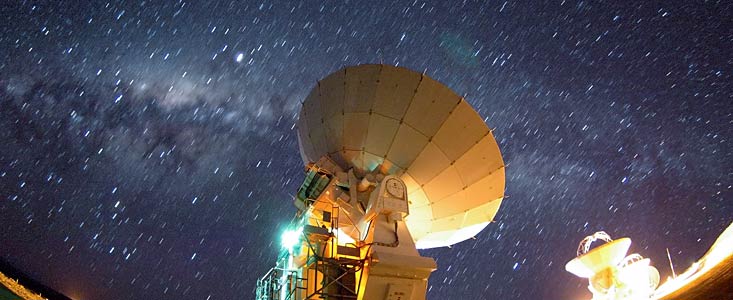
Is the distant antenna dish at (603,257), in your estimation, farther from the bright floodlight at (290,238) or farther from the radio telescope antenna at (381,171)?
the bright floodlight at (290,238)

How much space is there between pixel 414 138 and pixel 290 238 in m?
4.98

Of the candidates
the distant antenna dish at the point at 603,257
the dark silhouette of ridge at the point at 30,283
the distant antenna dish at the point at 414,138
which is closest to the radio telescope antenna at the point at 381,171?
the distant antenna dish at the point at 414,138

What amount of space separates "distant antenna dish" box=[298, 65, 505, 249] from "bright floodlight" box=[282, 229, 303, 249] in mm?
2551

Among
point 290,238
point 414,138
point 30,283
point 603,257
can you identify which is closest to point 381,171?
point 414,138

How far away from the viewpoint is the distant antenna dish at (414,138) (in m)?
15.2

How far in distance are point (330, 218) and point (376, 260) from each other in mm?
2828

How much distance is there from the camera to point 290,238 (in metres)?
15.0

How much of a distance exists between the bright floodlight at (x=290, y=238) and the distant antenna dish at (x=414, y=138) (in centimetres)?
255

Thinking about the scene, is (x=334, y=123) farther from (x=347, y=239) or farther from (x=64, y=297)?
(x=64, y=297)

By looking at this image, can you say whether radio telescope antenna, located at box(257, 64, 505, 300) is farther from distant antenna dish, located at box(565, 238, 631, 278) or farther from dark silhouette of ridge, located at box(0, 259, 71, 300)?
dark silhouette of ridge, located at box(0, 259, 71, 300)

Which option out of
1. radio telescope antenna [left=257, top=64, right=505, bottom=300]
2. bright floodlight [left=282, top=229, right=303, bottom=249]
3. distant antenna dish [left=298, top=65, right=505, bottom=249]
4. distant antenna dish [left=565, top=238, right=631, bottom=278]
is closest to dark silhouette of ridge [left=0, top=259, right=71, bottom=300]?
bright floodlight [left=282, top=229, right=303, bottom=249]

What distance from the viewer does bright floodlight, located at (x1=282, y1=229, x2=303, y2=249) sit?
14.7m

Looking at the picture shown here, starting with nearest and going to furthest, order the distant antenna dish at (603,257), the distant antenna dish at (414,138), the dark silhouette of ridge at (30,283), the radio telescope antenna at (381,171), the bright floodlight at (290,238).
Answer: the distant antenna dish at (603,257)
the radio telescope antenna at (381,171)
the bright floodlight at (290,238)
the distant antenna dish at (414,138)
the dark silhouette of ridge at (30,283)

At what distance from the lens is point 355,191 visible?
14.8 m
